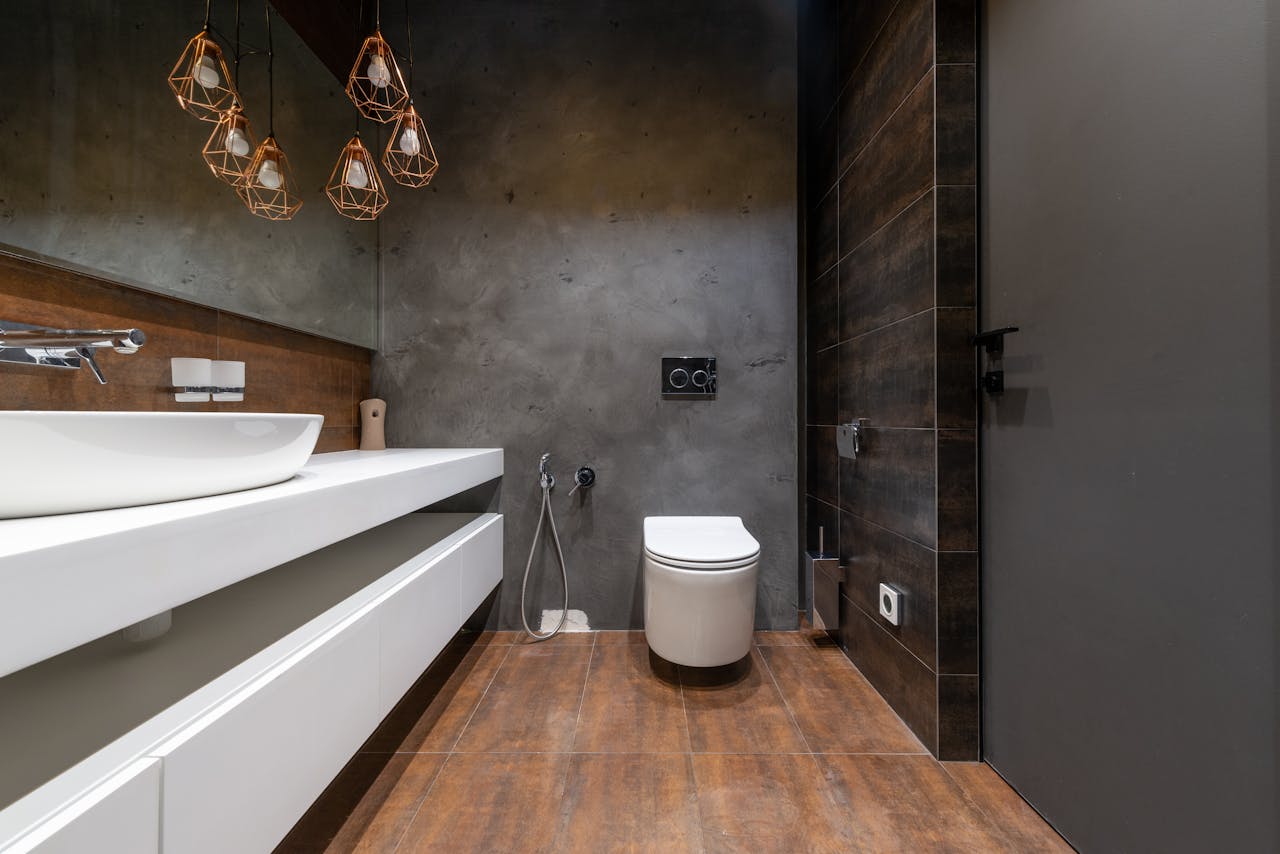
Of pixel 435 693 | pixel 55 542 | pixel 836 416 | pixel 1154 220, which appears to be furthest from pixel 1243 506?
pixel 435 693

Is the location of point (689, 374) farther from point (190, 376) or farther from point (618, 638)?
point (190, 376)

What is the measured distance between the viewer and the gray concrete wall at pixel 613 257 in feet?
7.16

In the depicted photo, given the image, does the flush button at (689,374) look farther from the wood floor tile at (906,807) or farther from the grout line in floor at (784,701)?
the wood floor tile at (906,807)

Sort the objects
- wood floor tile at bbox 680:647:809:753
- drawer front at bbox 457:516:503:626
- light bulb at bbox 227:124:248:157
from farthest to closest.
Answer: drawer front at bbox 457:516:503:626 → wood floor tile at bbox 680:647:809:753 → light bulb at bbox 227:124:248:157

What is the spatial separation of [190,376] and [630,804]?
1468 mm

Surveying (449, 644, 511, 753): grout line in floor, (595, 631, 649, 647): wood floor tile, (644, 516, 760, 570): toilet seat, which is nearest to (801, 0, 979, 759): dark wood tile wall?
(644, 516, 760, 570): toilet seat

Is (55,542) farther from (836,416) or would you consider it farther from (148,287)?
(836,416)

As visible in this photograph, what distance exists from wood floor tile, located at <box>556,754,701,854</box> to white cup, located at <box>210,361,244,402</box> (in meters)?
1.29

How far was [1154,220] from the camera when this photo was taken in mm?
916

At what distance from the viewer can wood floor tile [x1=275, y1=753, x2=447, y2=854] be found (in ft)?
3.71

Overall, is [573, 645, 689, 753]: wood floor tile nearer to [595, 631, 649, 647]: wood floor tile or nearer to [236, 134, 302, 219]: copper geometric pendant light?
[595, 631, 649, 647]: wood floor tile

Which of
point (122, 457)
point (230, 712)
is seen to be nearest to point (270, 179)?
point (122, 457)

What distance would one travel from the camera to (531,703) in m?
1.68

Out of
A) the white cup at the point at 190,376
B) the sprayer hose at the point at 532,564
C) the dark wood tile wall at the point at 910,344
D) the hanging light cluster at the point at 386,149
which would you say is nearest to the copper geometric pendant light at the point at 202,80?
the hanging light cluster at the point at 386,149
